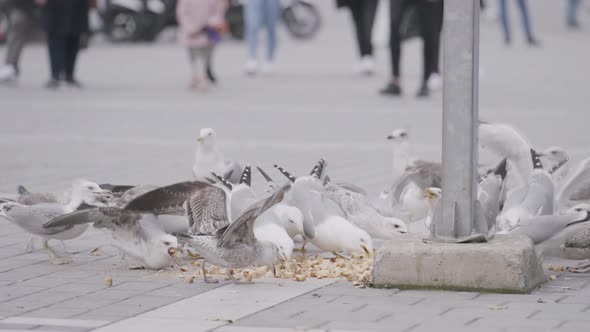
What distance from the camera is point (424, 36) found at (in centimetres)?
1506

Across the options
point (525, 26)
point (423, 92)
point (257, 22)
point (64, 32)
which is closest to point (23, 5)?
point (64, 32)

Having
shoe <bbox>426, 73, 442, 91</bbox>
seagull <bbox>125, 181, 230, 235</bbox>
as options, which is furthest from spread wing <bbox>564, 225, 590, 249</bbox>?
shoe <bbox>426, 73, 442, 91</bbox>

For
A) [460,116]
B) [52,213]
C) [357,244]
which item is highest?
[460,116]

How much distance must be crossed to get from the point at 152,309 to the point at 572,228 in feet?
7.29

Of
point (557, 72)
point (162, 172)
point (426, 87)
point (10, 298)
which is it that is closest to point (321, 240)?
point (10, 298)

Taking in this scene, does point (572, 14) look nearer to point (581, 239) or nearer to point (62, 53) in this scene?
point (62, 53)

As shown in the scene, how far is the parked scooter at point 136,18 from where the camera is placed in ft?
84.8

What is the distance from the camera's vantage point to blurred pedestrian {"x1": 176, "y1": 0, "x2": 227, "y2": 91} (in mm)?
16984

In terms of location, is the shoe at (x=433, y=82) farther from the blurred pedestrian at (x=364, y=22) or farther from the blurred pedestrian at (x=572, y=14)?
the blurred pedestrian at (x=572, y=14)

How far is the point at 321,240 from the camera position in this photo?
22.2 ft

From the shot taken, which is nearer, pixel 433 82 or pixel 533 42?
pixel 433 82

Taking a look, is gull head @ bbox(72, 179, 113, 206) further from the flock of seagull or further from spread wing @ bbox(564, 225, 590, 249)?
spread wing @ bbox(564, 225, 590, 249)

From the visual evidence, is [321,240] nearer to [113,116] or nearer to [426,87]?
[113,116]

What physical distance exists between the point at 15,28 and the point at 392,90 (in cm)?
530
